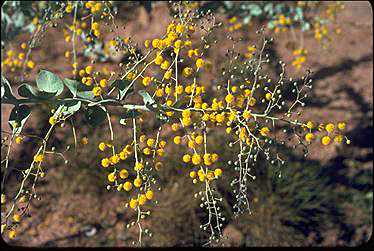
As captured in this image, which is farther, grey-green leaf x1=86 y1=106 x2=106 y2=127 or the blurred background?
the blurred background

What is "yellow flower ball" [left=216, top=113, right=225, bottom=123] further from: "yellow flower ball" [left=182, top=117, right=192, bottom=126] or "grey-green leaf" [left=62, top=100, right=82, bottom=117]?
"grey-green leaf" [left=62, top=100, right=82, bottom=117]

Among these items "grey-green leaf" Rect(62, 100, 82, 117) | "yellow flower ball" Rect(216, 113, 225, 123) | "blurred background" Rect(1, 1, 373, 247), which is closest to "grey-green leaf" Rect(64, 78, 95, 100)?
"grey-green leaf" Rect(62, 100, 82, 117)

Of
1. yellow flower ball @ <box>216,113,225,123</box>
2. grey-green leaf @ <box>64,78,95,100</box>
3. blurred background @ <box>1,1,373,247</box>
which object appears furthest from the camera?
blurred background @ <box>1,1,373,247</box>

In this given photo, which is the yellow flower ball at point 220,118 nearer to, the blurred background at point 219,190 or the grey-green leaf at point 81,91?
the grey-green leaf at point 81,91

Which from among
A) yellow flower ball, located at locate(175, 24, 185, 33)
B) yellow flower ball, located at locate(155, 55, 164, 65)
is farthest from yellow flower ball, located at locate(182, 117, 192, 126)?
yellow flower ball, located at locate(175, 24, 185, 33)

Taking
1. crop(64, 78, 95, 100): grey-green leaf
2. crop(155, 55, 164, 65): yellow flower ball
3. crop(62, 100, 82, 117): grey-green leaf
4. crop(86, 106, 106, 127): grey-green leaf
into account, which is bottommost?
crop(86, 106, 106, 127): grey-green leaf

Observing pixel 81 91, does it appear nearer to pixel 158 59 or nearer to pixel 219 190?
pixel 158 59

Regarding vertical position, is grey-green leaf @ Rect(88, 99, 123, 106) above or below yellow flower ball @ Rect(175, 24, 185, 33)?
below

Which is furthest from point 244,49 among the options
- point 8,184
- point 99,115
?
point 99,115

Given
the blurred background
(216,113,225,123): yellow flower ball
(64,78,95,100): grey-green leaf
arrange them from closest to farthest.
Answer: (216,113,225,123): yellow flower ball, (64,78,95,100): grey-green leaf, the blurred background

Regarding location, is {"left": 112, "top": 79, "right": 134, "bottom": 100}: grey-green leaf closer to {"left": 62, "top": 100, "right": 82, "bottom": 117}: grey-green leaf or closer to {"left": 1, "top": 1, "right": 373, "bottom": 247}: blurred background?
{"left": 62, "top": 100, "right": 82, "bottom": 117}: grey-green leaf
